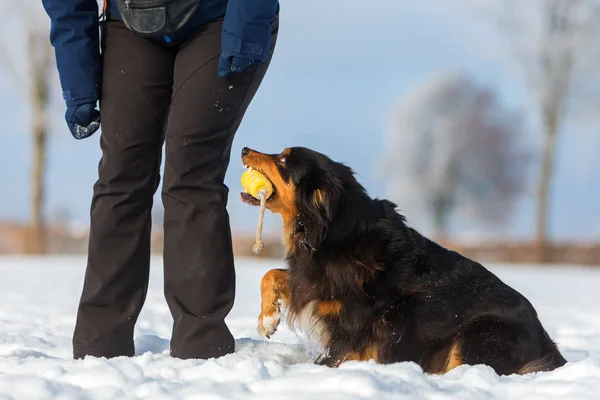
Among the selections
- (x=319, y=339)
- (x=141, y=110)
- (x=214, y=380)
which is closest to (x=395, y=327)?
(x=319, y=339)

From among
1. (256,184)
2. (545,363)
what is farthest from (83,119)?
(545,363)

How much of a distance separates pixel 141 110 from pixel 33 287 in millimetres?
6235

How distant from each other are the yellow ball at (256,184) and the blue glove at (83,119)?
0.83 m

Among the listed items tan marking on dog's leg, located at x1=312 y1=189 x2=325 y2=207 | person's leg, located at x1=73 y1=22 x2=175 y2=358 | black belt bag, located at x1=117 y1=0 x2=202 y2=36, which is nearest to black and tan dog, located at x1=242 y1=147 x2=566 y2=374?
tan marking on dog's leg, located at x1=312 y1=189 x2=325 y2=207

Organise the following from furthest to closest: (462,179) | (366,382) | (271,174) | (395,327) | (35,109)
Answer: (462,179), (35,109), (271,174), (395,327), (366,382)

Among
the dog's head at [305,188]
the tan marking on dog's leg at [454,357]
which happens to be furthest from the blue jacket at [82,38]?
the tan marking on dog's leg at [454,357]

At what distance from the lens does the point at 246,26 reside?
2.83 metres

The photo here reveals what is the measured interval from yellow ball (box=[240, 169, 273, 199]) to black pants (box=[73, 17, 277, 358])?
498mm

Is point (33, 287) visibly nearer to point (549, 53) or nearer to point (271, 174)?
point (271, 174)

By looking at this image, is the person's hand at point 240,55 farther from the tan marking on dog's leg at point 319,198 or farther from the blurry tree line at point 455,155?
the blurry tree line at point 455,155

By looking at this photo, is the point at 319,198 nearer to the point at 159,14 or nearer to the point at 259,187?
the point at 259,187

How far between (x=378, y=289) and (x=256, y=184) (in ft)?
2.66

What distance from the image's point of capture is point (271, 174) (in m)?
3.68

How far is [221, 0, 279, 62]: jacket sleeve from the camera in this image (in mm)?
2828
